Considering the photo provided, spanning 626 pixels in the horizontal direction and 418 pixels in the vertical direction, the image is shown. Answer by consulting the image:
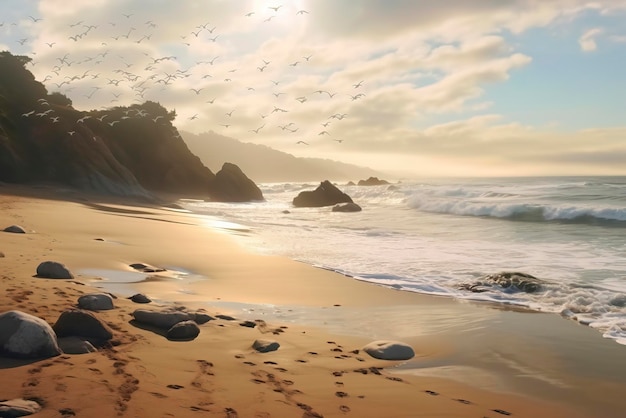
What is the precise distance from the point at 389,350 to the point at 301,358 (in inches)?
46.1

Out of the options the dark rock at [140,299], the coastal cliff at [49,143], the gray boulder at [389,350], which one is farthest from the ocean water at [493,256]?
the coastal cliff at [49,143]

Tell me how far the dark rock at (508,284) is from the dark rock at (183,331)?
22.7 ft

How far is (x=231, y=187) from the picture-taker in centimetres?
6128

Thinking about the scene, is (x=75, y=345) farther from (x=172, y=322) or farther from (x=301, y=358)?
(x=301, y=358)

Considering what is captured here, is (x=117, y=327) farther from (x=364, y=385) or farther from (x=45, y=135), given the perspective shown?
(x=45, y=135)

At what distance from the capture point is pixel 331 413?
4.40 metres

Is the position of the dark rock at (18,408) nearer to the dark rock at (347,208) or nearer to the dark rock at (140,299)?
the dark rock at (140,299)

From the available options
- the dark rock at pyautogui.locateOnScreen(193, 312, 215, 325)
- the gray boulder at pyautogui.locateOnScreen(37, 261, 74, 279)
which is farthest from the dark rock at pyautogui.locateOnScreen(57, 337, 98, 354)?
the gray boulder at pyautogui.locateOnScreen(37, 261, 74, 279)

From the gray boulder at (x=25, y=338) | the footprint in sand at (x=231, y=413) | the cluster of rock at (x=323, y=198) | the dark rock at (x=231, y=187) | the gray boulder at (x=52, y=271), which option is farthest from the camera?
the dark rock at (x=231, y=187)

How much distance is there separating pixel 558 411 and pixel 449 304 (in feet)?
16.1

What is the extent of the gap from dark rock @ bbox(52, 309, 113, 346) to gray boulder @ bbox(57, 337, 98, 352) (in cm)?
14

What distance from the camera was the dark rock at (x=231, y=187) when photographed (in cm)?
6072

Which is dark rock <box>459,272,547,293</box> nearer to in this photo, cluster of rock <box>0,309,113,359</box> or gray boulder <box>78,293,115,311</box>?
gray boulder <box>78,293,115,311</box>

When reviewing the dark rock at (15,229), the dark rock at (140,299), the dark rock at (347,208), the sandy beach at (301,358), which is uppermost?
the dark rock at (347,208)
